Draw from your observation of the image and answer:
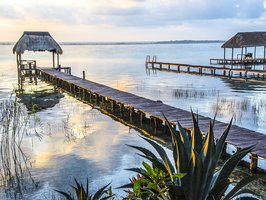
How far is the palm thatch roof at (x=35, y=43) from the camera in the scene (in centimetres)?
3003

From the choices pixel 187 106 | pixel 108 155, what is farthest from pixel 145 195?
pixel 187 106

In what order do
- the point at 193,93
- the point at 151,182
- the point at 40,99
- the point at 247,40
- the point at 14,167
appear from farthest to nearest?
1. the point at 247,40
2. the point at 193,93
3. the point at 40,99
4. the point at 14,167
5. the point at 151,182

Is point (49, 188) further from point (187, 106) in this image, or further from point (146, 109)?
point (187, 106)

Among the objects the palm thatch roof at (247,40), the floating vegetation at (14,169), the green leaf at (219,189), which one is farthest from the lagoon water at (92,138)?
the palm thatch roof at (247,40)

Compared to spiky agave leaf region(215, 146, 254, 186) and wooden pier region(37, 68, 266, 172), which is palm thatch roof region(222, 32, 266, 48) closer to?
wooden pier region(37, 68, 266, 172)

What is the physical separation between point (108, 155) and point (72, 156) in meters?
1.01

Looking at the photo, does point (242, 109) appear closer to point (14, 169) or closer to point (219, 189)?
point (14, 169)

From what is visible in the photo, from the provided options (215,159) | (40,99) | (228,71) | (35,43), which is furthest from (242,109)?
(228,71)

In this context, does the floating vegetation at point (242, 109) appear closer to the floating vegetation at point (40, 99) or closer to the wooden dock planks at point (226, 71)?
the floating vegetation at point (40, 99)

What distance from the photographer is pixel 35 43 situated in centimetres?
3039

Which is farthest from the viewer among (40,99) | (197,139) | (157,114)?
(40,99)

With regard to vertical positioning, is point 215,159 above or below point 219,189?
above

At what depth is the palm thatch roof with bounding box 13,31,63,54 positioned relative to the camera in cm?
3003

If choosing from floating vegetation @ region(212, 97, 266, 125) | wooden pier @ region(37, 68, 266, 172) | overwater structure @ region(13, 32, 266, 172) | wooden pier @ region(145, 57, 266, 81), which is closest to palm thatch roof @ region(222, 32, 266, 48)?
wooden pier @ region(145, 57, 266, 81)
